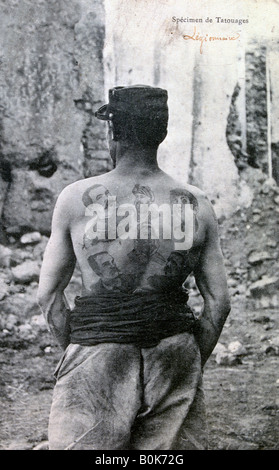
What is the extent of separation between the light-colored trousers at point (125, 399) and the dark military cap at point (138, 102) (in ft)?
3.00

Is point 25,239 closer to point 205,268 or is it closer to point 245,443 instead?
point 205,268

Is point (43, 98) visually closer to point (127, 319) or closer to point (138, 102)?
point (138, 102)

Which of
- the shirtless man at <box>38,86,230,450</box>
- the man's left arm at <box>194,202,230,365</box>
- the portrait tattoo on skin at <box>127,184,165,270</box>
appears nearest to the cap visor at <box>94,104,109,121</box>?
the shirtless man at <box>38,86,230,450</box>

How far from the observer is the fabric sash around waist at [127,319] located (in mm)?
2551

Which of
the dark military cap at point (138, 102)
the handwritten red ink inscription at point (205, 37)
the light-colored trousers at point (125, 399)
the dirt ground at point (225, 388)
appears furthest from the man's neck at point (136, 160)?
the dirt ground at point (225, 388)

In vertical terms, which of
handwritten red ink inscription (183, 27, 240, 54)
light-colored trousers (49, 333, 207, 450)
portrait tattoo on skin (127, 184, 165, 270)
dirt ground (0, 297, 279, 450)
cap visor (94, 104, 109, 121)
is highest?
handwritten red ink inscription (183, 27, 240, 54)

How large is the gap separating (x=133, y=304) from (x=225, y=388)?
1.38 metres

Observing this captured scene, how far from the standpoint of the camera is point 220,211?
3930mm

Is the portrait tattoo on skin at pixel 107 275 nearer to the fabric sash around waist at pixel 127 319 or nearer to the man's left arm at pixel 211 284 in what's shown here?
the fabric sash around waist at pixel 127 319

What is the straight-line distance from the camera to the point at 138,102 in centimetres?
271

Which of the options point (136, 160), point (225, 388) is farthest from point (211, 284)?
point (225, 388)

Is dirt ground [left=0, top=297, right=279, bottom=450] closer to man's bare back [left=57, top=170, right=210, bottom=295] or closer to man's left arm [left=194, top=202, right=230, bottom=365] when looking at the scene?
man's left arm [left=194, top=202, right=230, bottom=365]

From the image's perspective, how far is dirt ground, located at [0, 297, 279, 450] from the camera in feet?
11.2

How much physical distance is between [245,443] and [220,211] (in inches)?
52.0
